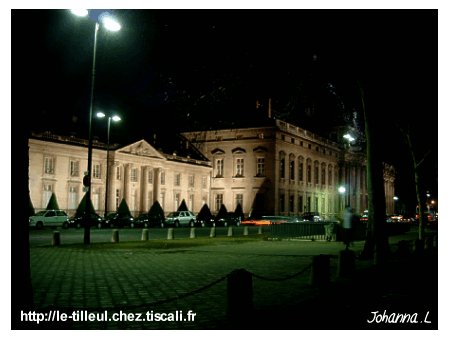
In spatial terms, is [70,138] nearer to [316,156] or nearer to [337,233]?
[337,233]

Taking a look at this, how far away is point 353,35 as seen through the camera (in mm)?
17062

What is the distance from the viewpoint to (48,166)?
179ft

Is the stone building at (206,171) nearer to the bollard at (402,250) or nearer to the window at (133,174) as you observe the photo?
the window at (133,174)

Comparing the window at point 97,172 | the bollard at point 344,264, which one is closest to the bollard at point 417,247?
the bollard at point 344,264

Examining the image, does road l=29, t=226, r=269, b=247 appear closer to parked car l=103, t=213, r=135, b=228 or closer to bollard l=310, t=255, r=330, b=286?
parked car l=103, t=213, r=135, b=228

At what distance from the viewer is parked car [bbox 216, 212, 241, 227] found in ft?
195

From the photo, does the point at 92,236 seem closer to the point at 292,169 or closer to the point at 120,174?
the point at 120,174

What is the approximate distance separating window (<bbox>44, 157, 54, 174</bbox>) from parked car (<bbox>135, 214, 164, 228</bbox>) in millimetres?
11586

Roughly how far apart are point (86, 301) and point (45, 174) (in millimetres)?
48357

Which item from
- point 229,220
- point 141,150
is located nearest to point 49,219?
point 229,220

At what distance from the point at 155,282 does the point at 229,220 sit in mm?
49061

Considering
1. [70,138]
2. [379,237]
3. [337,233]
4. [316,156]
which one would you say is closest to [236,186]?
[316,156]

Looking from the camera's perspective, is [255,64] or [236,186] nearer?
[255,64]

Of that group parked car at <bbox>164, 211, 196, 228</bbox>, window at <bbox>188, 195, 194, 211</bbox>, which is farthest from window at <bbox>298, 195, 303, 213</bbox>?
parked car at <bbox>164, 211, 196, 228</bbox>
